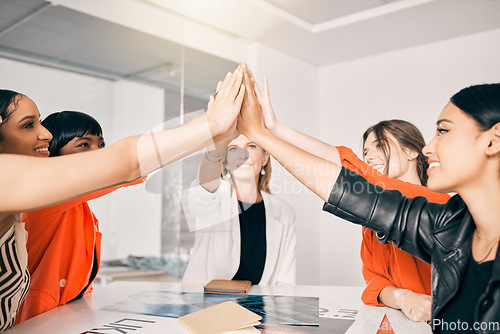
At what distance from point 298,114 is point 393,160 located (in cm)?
195

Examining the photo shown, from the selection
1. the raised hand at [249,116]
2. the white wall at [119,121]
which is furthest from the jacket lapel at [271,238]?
the white wall at [119,121]

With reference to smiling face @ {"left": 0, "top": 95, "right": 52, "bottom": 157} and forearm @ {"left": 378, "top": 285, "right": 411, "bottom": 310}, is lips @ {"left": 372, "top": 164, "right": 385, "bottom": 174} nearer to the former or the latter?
forearm @ {"left": 378, "top": 285, "right": 411, "bottom": 310}

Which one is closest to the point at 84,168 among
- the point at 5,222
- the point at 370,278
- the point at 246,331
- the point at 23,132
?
the point at 5,222

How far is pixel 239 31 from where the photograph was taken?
338 cm

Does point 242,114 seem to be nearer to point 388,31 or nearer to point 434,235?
point 434,235

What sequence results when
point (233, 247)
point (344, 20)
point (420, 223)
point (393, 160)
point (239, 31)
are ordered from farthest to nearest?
1. point (239, 31)
2. point (344, 20)
3. point (233, 247)
4. point (393, 160)
5. point (420, 223)

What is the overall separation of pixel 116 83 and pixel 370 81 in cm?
205

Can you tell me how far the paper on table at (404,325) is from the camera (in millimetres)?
1206

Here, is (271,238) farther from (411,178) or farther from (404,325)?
(404,325)

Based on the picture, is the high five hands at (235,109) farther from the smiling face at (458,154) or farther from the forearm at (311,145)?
the smiling face at (458,154)

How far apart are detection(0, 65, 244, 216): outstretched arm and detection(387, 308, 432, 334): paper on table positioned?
782mm

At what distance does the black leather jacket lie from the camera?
3.46ft

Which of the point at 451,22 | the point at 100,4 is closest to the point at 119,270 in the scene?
the point at 100,4

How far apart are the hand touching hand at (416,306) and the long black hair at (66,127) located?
4.10 ft
